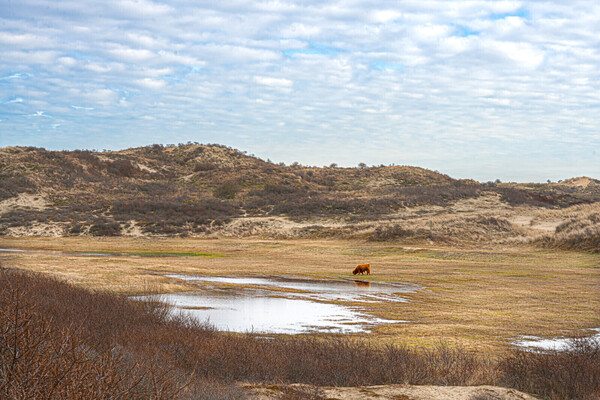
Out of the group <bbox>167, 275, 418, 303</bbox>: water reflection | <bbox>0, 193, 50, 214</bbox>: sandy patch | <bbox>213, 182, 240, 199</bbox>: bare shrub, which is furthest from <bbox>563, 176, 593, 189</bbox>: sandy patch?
<bbox>167, 275, 418, 303</bbox>: water reflection

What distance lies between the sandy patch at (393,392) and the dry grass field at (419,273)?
14.4 feet

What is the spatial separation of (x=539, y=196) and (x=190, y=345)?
88.0 m

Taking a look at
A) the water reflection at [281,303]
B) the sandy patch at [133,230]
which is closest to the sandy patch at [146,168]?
the sandy patch at [133,230]

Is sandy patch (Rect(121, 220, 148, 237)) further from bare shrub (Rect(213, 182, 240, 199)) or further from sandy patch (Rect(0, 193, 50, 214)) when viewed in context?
bare shrub (Rect(213, 182, 240, 199))

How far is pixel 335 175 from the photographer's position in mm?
121875

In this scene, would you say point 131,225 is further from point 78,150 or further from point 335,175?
point 335,175

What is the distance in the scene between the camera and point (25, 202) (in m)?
71.1

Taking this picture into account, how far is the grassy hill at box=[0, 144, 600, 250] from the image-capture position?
188 feet

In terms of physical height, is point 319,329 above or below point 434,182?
below

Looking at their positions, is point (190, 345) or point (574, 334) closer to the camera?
point (190, 345)

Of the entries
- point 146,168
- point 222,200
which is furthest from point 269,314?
point 146,168

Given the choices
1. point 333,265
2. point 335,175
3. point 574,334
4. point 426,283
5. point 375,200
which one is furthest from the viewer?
point 335,175

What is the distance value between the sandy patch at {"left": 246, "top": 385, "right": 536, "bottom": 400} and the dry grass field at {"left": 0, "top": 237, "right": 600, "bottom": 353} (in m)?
4.38

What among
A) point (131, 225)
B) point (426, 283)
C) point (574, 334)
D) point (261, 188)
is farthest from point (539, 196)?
point (574, 334)
